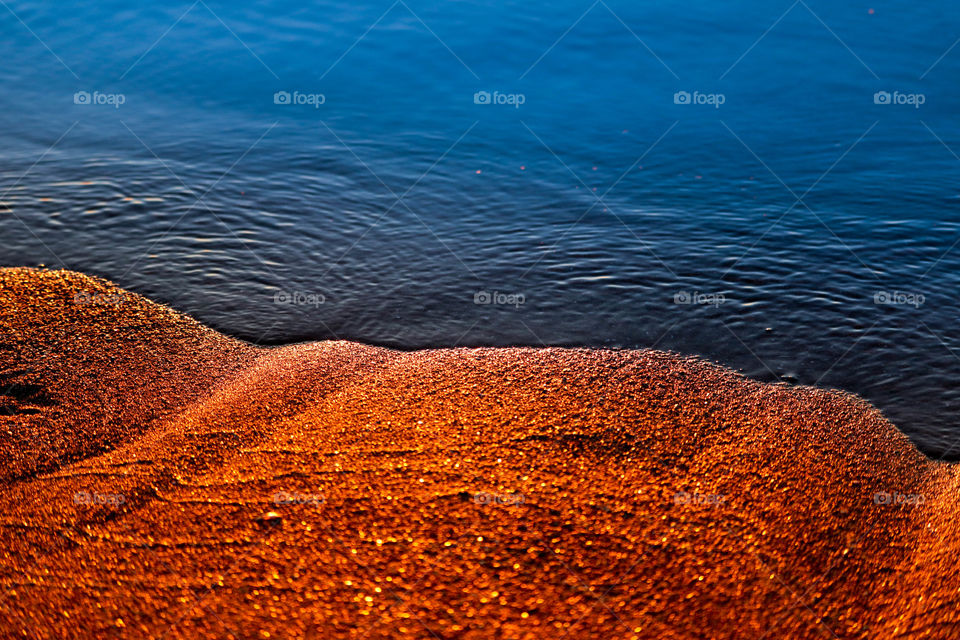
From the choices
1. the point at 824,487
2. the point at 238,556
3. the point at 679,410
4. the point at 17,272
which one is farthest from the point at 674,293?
the point at 17,272

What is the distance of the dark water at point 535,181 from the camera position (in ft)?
12.3

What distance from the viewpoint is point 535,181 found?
5.83 meters

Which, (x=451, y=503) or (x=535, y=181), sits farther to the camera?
(x=535, y=181)

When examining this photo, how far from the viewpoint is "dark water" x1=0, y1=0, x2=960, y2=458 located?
12.3 feet

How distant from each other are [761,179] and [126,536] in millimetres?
5505

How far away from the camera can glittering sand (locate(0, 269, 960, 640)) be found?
185cm

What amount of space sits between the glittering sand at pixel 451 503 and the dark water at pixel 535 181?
1.91ft

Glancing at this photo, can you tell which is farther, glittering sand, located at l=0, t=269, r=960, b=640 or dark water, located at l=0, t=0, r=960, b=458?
dark water, located at l=0, t=0, r=960, b=458

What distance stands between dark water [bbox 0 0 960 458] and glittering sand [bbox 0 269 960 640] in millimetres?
583

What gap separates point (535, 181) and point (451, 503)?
13.5 ft

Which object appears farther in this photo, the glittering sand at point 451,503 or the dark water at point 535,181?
the dark water at point 535,181

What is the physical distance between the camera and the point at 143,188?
5.21m

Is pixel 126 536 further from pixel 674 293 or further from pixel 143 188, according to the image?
pixel 143 188

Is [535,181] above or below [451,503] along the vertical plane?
above
